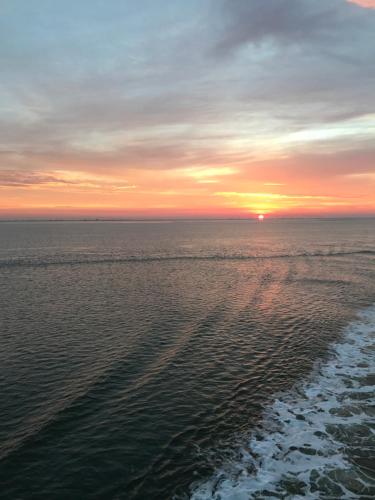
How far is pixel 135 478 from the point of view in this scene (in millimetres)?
18203

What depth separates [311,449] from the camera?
20219 mm

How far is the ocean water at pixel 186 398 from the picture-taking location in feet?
59.3

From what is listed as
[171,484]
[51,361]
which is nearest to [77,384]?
[51,361]

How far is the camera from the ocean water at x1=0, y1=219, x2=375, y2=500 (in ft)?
59.3

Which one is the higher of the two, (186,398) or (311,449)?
(186,398)

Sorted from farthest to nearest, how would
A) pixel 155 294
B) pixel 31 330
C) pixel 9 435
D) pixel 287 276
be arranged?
pixel 287 276
pixel 155 294
pixel 31 330
pixel 9 435

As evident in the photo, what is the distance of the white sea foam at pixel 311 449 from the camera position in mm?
17094

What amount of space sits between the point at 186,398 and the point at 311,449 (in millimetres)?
8749

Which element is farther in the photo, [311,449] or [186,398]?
[186,398]

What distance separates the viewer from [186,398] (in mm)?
25812

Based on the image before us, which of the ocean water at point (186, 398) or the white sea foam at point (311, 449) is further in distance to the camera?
the ocean water at point (186, 398)

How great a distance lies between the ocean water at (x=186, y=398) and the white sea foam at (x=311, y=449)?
3.1 inches

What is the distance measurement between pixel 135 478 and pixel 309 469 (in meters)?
8.51

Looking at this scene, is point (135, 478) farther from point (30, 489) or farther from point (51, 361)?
point (51, 361)
